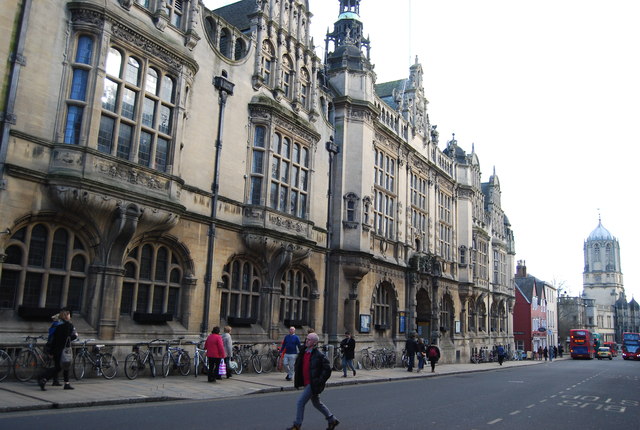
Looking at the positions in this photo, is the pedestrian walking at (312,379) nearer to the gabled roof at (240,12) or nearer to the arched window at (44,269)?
the arched window at (44,269)

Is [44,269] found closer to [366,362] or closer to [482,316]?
[366,362]

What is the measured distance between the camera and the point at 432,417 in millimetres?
12039

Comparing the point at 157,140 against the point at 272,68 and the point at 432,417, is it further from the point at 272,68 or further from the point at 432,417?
the point at 432,417

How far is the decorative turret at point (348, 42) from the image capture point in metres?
30.5

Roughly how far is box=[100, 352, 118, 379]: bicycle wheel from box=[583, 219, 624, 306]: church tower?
180m

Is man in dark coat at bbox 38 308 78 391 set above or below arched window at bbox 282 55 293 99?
below

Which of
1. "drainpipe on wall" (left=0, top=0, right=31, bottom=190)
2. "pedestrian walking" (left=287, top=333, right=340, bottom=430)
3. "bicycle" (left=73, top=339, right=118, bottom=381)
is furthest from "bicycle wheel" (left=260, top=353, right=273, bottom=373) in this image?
"pedestrian walking" (left=287, top=333, right=340, bottom=430)

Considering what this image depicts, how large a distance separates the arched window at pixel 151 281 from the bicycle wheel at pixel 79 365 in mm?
2500

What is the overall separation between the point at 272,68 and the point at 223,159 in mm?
5573

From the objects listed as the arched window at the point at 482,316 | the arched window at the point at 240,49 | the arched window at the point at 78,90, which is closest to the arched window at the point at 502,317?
the arched window at the point at 482,316

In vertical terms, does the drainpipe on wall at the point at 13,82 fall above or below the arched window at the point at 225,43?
below

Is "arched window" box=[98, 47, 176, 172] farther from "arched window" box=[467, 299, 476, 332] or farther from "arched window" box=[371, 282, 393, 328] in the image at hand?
"arched window" box=[467, 299, 476, 332]

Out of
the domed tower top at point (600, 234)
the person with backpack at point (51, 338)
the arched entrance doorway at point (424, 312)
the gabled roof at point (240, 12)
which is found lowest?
the person with backpack at point (51, 338)

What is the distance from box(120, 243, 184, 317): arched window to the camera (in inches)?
691
